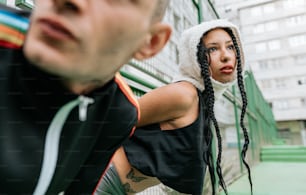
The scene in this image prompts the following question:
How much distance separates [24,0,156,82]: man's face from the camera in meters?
0.20

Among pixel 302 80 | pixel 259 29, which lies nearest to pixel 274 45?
pixel 259 29

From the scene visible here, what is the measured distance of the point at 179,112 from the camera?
1.83ft

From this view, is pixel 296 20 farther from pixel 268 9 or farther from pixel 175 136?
pixel 175 136

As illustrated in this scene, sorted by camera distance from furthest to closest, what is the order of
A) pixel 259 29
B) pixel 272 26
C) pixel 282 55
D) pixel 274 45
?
pixel 259 29, pixel 272 26, pixel 274 45, pixel 282 55

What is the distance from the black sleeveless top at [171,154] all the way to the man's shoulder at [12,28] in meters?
0.34

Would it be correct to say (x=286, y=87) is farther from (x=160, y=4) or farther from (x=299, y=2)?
(x=160, y=4)

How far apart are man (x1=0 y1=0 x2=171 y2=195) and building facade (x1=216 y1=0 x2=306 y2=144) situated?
10.9 meters

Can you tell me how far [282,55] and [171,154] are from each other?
1158 centimetres

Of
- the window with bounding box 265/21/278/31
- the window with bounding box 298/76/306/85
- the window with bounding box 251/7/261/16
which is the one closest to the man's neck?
the window with bounding box 298/76/306/85

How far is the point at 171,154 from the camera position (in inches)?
22.0

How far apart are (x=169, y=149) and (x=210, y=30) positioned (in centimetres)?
31

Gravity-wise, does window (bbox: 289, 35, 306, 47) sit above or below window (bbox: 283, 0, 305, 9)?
below

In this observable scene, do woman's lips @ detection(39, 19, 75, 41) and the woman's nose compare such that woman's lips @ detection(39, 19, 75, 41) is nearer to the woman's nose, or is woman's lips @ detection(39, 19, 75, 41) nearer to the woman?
the woman's nose

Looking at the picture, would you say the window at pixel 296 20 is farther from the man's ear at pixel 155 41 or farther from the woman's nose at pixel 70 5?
the woman's nose at pixel 70 5
